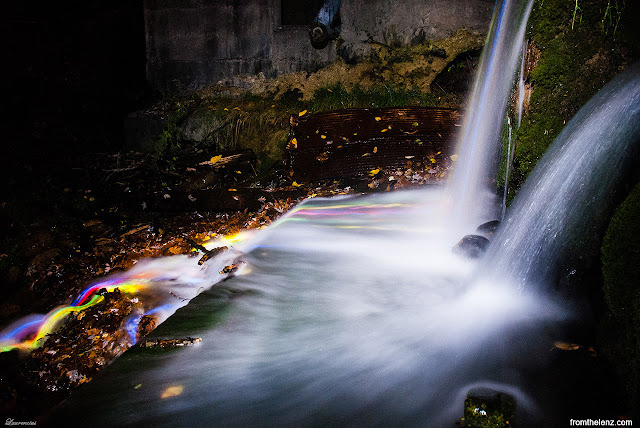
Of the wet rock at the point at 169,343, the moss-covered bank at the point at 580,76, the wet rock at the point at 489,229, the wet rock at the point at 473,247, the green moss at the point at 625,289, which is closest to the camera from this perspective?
the green moss at the point at 625,289

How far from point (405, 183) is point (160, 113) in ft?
19.6

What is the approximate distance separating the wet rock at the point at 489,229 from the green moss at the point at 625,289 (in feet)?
6.37

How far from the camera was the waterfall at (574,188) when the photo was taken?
242cm

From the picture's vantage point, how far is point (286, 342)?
2.55 meters

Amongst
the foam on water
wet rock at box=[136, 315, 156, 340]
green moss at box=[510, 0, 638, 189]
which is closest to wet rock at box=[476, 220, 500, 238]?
the foam on water

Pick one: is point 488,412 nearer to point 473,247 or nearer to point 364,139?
point 473,247

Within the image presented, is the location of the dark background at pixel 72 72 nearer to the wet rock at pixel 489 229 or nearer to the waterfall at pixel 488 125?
the waterfall at pixel 488 125

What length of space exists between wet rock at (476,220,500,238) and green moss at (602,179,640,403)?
6.37ft

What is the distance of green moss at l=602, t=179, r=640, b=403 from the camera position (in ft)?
5.79

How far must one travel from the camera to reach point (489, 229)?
406cm

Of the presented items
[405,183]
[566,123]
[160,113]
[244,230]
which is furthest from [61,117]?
[566,123]

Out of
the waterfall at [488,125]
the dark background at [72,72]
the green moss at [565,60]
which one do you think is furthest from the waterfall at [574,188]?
the dark background at [72,72]

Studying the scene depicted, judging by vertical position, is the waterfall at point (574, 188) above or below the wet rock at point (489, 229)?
above

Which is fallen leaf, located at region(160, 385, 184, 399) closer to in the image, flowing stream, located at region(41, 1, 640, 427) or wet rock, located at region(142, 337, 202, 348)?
flowing stream, located at region(41, 1, 640, 427)
